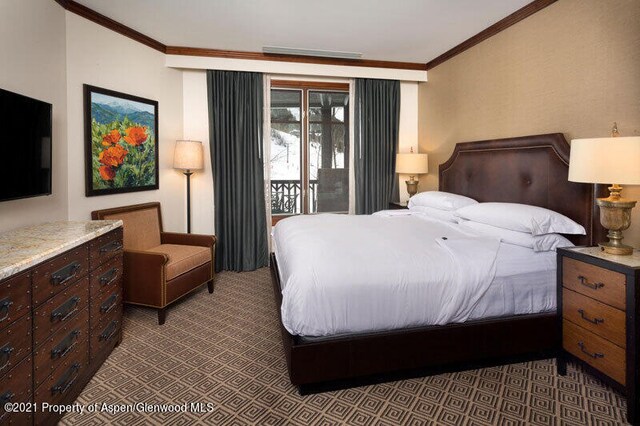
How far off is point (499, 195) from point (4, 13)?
13.1ft

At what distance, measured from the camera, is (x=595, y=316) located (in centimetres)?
201

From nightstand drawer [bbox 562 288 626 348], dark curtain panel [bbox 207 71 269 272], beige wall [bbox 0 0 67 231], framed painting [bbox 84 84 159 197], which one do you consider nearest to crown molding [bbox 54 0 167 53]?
beige wall [bbox 0 0 67 231]

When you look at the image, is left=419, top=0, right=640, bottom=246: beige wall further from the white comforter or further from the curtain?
the curtain

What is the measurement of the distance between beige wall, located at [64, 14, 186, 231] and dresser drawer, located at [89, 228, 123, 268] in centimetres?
88

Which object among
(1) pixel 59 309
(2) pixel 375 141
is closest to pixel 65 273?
(1) pixel 59 309

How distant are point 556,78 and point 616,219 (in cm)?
140

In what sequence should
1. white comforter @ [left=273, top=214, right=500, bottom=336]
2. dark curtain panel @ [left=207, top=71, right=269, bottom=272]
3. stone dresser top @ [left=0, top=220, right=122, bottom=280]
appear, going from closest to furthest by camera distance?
stone dresser top @ [left=0, top=220, right=122, bottom=280] → white comforter @ [left=273, top=214, right=500, bottom=336] → dark curtain panel @ [left=207, top=71, right=269, bottom=272]

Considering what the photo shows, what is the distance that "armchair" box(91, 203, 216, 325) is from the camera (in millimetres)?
2986

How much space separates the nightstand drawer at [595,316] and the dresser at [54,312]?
9.16 ft

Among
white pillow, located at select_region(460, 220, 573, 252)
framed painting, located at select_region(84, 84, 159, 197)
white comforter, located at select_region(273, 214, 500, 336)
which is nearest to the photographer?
white comforter, located at select_region(273, 214, 500, 336)

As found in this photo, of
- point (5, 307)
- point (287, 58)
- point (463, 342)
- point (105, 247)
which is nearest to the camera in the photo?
point (5, 307)

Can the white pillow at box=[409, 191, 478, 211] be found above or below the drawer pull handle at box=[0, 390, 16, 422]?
above

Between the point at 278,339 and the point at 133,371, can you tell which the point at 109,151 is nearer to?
the point at 133,371

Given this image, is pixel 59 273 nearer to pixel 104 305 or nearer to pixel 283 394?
pixel 104 305
